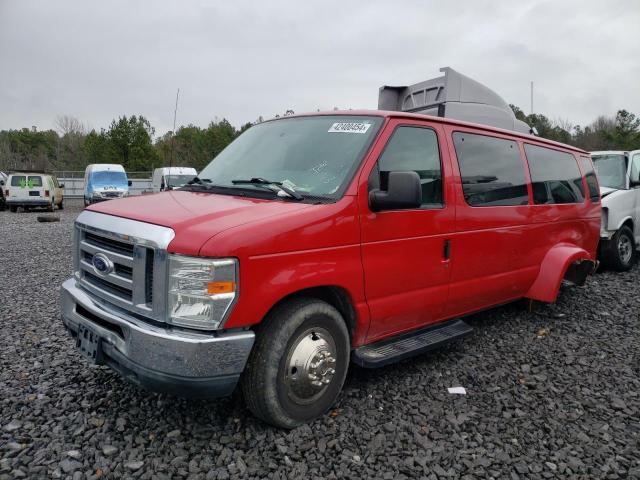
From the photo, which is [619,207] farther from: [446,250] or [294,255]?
[294,255]

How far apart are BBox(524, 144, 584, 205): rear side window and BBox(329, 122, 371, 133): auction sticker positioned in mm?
2293

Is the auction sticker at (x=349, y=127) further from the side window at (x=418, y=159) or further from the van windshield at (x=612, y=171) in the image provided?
the van windshield at (x=612, y=171)

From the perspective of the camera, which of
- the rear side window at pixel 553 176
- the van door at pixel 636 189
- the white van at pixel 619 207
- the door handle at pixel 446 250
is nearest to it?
the door handle at pixel 446 250

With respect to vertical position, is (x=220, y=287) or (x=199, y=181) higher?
(x=199, y=181)

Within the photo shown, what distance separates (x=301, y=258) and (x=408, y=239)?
3.26 feet

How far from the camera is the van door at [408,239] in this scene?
10.8 ft

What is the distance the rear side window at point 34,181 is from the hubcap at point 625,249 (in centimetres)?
2247

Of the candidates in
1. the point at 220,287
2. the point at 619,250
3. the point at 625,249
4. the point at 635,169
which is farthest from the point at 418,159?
the point at 635,169

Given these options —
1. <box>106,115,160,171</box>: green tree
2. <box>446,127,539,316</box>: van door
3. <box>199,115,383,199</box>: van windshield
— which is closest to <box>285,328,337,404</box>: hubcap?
<box>199,115,383,199</box>: van windshield

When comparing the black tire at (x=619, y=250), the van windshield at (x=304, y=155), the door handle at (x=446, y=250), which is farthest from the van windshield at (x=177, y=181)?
the black tire at (x=619, y=250)

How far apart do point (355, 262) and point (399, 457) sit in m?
1.23

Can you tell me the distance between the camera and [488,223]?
4172 mm

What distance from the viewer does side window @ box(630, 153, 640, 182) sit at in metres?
8.29

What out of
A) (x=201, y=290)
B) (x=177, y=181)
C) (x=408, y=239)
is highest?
(x=177, y=181)
